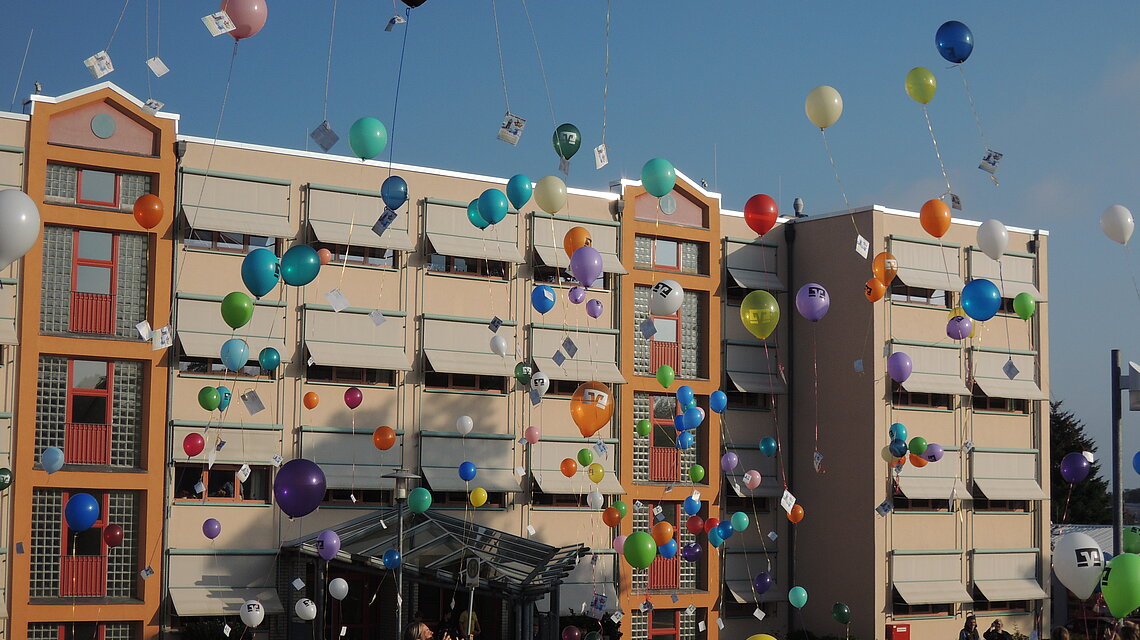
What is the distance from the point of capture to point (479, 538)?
21562 mm

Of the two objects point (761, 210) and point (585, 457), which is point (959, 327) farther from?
point (585, 457)

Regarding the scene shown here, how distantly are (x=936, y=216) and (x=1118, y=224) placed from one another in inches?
103

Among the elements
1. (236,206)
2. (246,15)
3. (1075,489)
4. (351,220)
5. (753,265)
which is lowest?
(1075,489)

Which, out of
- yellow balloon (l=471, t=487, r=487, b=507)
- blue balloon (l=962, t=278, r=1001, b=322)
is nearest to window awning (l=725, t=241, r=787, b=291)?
yellow balloon (l=471, t=487, r=487, b=507)

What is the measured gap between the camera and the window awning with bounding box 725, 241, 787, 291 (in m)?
26.5

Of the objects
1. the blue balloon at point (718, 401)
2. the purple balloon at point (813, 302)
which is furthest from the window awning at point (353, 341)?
the purple balloon at point (813, 302)

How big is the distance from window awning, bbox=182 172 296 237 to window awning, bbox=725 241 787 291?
9125 millimetres

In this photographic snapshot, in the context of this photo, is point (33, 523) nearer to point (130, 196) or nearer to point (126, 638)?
point (126, 638)

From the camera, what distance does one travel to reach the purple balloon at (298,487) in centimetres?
1499

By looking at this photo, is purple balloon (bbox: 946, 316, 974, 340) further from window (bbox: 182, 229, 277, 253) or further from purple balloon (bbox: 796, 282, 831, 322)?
window (bbox: 182, 229, 277, 253)

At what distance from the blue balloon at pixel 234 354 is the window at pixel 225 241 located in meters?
2.21

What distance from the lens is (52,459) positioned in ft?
62.9

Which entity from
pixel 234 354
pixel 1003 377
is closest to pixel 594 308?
pixel 234 354

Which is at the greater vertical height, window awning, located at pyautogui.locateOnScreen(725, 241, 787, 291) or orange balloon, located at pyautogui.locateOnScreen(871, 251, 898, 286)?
window awning, located at pyautogui.locateOnScreen(725, 241, 787, 291)
